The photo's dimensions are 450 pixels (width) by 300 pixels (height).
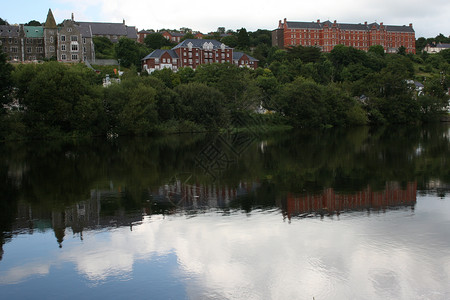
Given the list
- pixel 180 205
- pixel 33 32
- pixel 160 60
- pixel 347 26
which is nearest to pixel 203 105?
pixel 160 60

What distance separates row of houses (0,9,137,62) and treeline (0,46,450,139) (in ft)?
63.0

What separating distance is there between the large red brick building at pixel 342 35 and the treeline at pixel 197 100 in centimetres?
3876

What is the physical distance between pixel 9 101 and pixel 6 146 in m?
8.09

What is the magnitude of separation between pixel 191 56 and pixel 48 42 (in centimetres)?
2809

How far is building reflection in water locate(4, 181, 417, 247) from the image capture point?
1418 centimetres

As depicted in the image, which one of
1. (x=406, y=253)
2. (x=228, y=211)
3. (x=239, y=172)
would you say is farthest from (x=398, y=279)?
(x=239, y=172)

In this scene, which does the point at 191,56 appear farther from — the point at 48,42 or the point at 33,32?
the point at 33,32

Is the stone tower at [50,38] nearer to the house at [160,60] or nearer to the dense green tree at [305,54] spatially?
the house at [160,60]

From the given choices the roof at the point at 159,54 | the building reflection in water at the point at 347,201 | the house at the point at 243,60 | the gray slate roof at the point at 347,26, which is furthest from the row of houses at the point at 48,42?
the building reflection in water at the point at 347,201

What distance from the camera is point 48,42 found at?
84.4 metres

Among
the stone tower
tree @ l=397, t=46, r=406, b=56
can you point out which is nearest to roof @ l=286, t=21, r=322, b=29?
tree @ l=397, t=46, r=406, b=56

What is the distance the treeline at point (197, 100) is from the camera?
160 ft

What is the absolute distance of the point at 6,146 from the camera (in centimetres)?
4172

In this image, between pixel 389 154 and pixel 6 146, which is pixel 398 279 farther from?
pixel 6 146
